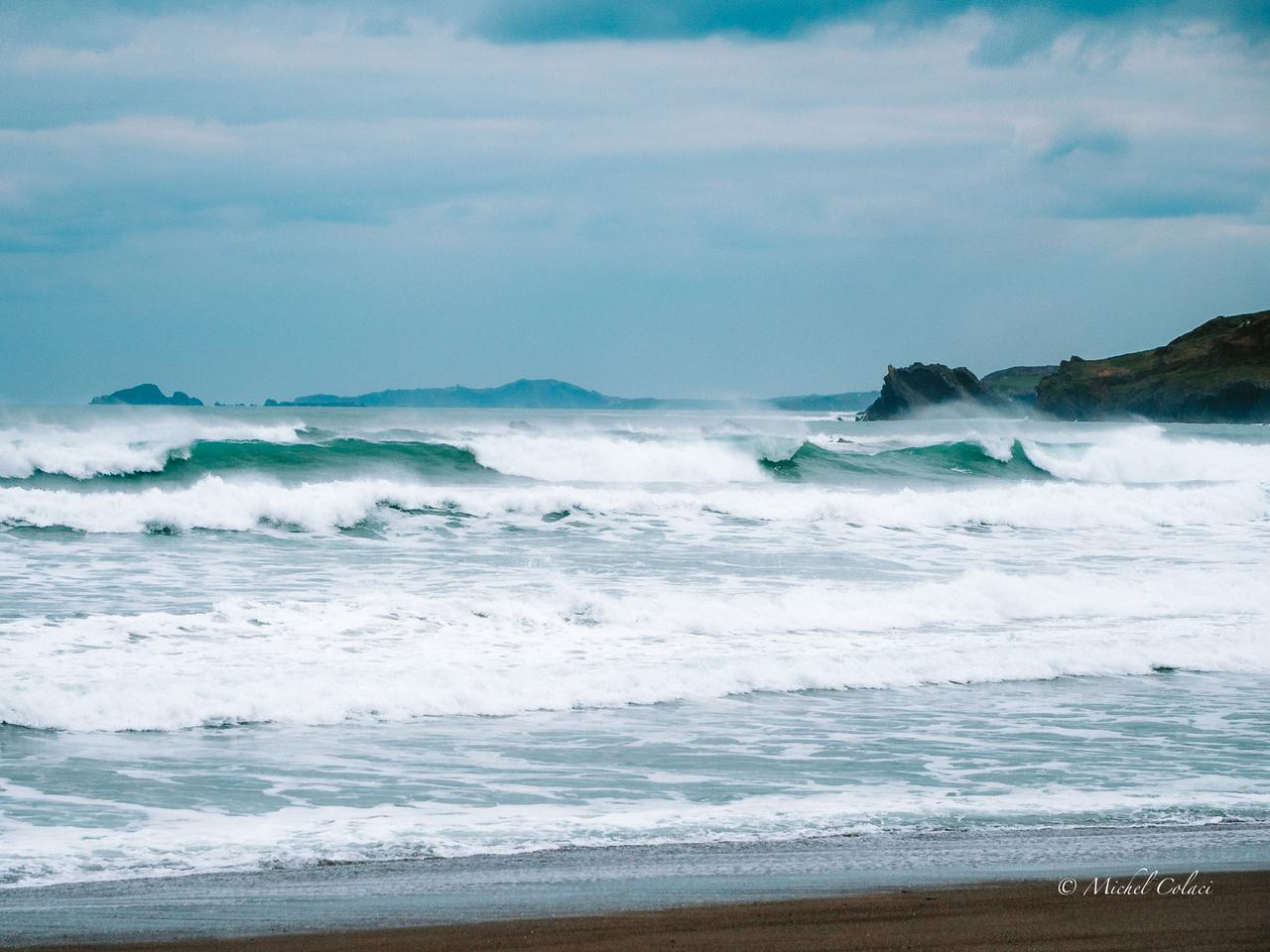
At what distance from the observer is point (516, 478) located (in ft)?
81.2

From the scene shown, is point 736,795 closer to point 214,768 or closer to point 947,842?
point 947,842

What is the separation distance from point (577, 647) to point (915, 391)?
300 ft

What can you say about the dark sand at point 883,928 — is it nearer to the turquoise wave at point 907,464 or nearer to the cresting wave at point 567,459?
the cresting wave at point 567,459

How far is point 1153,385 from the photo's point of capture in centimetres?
9269

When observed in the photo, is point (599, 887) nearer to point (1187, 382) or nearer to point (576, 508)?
point (576, 508)

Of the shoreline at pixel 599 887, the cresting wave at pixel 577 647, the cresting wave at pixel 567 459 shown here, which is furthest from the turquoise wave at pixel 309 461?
the shoreline at pixel 599 887

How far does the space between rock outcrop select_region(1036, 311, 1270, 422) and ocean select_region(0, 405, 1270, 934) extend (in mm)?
74092

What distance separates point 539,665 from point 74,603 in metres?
4.48

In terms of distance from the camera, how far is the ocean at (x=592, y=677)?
210 inches

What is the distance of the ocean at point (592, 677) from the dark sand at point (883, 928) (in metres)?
0.92

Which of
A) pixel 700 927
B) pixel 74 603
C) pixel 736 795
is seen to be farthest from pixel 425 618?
pixel 700 927

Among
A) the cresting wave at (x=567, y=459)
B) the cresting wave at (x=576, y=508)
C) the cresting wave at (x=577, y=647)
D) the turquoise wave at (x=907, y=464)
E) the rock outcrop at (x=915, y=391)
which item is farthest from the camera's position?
the rock outcrop at (x=915, y=391)

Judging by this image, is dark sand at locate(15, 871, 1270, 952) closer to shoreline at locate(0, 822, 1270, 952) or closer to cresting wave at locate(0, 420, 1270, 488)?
shoreline at locate(0, 822, 1270, 952)

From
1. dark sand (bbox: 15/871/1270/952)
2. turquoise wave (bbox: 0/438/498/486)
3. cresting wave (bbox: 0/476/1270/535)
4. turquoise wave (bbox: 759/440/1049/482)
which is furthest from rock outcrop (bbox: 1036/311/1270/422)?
dark sand (bbox: 15/871/1270/952)
